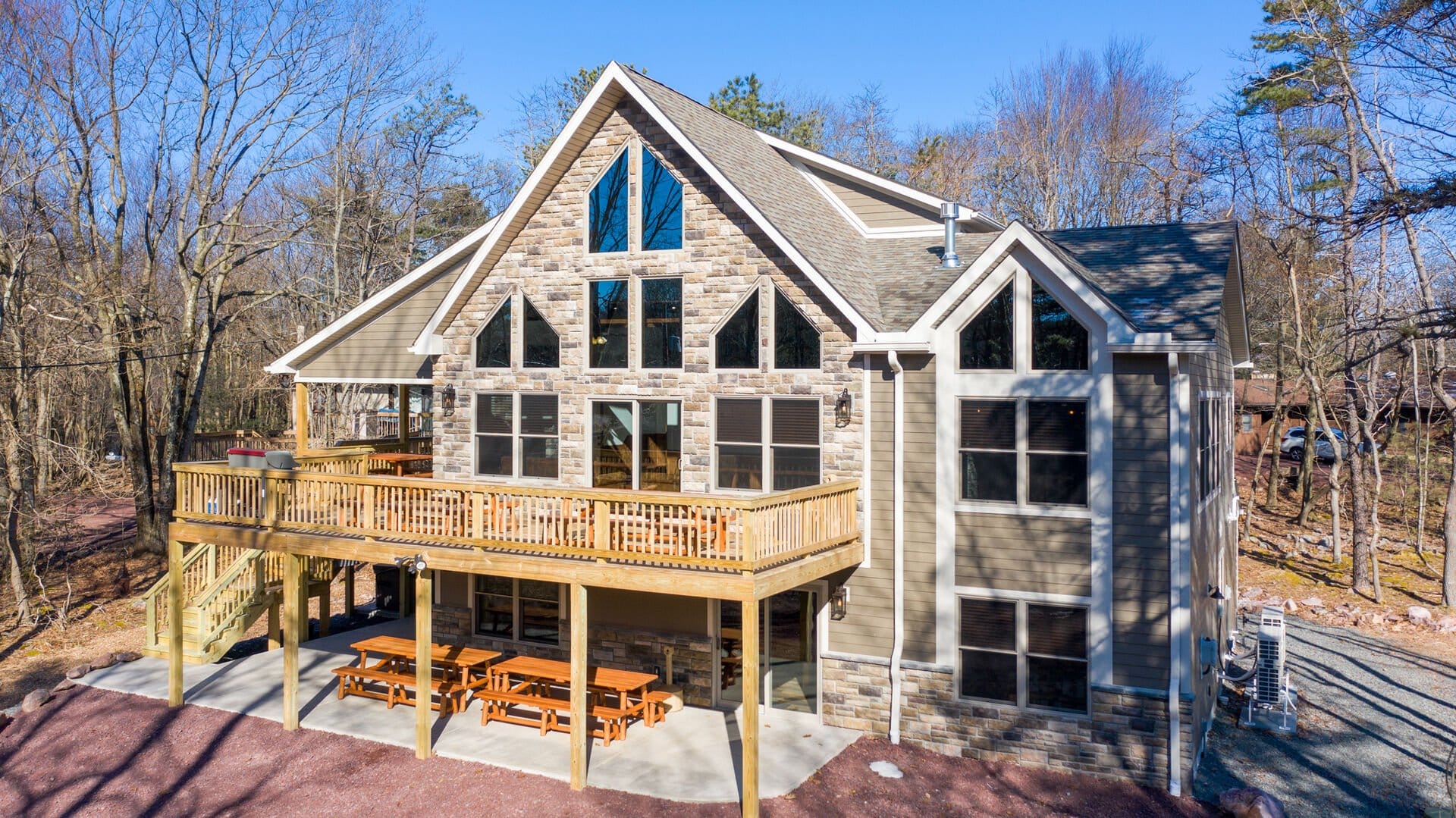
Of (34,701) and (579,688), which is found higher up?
(579,688)

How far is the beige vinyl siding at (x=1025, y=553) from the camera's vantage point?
11664 millimetres

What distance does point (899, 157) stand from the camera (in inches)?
1474

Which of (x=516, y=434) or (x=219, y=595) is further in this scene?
(x=219, y=595)

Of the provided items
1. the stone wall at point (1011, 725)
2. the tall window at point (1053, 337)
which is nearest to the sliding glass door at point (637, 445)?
the stone wall at point (1011, 725)

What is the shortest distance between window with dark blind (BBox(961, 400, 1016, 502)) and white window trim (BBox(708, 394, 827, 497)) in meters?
A: 1.84

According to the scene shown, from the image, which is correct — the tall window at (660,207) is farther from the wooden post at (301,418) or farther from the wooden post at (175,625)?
the wooden post at (175,625)

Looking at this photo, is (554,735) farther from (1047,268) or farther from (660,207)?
(1047,268)

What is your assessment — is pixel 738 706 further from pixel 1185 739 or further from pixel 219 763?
pixel 219 763

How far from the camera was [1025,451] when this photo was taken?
11984mm

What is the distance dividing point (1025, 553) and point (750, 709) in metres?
4.02

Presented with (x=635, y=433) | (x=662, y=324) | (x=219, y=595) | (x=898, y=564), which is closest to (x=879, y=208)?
(x=662, y=324)

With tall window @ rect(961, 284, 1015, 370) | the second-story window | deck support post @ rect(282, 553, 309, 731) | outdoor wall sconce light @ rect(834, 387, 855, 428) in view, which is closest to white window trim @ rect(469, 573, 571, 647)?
deck support post @ rect(282, 553, 309, 731)

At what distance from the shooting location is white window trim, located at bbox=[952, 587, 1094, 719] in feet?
38.1

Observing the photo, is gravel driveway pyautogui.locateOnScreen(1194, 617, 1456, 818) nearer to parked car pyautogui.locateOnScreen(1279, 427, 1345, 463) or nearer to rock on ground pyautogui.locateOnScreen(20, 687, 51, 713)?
rock on ground pyautogui.locateOnScreen(20, 687, 51, 713)
